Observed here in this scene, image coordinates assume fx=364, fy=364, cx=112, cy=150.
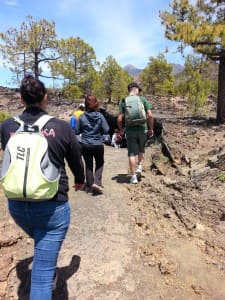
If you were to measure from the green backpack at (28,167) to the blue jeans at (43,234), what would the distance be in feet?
0.41

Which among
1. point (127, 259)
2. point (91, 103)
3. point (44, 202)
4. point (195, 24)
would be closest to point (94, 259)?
point (127, 259)

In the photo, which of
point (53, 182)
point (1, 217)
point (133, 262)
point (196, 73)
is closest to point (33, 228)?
point (53, 182)

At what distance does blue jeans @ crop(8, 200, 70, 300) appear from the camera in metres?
2.54

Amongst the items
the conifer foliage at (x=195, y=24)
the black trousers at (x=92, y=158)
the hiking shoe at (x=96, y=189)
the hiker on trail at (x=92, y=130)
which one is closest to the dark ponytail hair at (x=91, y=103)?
the hiker on trail at (x=92, y=130)

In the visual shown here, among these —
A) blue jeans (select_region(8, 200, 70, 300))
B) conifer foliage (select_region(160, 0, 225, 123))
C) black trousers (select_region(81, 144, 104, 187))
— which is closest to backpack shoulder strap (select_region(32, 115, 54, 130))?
blue jeans (select_region(8, 200, 70, 300))

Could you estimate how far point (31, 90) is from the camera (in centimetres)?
254

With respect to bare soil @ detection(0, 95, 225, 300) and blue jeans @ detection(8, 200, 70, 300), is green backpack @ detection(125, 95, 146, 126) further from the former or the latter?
blue jeans @ detection(8, 200, 70, 300)

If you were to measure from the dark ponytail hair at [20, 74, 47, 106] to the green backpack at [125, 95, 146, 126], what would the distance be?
150 inches

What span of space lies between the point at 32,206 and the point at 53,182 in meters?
0.23

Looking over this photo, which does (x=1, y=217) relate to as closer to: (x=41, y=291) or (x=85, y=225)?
(x=85, y=225)

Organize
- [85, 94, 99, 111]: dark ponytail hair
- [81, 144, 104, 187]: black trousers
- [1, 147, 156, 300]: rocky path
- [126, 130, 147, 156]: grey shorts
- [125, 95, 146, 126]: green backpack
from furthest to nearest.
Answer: [126, 130, 147, 156]: grey shorts → [125, 95, 146, 126]: green backpack → [81, 144, 104, 187]: black trousers → [85, 94, 99, 111]: dark ponytail hair → [1, 147, 156, 300]: rocky path

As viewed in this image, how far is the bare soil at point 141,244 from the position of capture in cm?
352

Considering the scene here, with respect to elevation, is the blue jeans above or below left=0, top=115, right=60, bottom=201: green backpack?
below

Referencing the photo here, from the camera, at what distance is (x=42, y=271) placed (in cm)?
260
